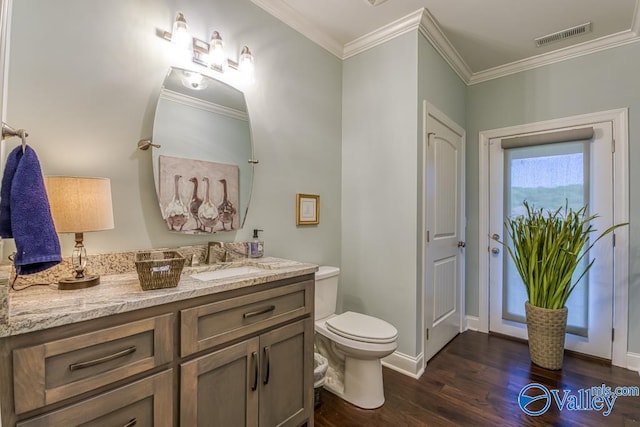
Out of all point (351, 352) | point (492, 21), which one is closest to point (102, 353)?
point (351, 352)

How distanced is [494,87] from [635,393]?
109 inches

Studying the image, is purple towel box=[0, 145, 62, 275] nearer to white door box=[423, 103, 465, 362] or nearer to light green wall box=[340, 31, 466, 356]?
light green wall box=[340, 31, 466, 356]

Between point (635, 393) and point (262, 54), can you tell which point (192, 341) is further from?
point (635, 393)

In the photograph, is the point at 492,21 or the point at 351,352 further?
the point at 492,21

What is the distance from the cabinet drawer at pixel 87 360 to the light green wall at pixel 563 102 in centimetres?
306

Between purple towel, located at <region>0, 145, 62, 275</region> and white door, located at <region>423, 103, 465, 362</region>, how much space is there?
2.20 meters

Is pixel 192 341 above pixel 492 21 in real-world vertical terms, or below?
below

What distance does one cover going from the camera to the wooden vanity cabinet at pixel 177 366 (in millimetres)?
814

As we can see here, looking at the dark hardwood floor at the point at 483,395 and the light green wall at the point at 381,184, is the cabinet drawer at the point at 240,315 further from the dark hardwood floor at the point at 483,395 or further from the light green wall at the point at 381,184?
the light green wall at the point at 381,184

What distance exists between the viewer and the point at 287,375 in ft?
4.81

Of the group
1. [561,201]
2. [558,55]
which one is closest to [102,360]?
[561,201]


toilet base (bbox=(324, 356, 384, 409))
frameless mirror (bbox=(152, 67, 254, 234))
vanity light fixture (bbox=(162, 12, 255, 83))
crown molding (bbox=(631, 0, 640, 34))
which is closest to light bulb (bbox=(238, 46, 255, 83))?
vanity light fixture (bbox=(162, 12, 255, 83))

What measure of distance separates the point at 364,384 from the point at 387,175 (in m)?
1.52

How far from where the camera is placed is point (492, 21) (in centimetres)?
230
